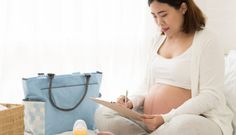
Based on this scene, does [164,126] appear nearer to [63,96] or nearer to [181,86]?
[181,86]

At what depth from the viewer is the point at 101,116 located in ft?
4.70

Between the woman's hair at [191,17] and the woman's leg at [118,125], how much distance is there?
44cm

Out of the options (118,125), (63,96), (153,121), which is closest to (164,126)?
(153,121)

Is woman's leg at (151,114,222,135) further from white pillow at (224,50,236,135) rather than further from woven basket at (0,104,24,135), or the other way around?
woven basket at (0,104,24,135)

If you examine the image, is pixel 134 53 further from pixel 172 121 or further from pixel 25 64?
pixel 172 121

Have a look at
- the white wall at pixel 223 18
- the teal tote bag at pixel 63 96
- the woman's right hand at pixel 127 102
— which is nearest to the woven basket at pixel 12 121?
the teal tote bag at pixel 63 96

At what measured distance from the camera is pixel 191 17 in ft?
4.58

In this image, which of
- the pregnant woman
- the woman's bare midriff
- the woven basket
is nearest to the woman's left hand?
the pregnant woman

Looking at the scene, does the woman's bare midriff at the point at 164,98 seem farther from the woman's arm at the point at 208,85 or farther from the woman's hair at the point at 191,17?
the woman's hair at the point at 191,17

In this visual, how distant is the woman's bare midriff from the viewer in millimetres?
1370

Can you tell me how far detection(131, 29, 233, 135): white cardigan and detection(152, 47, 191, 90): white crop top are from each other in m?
0.04

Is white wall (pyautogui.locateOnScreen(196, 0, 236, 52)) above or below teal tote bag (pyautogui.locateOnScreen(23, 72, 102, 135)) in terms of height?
above

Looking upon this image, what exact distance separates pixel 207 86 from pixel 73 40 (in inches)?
34.8

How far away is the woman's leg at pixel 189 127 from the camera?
3.71 feet
